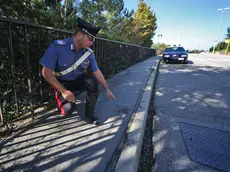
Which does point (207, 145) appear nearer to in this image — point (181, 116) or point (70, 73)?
point (181, 116)

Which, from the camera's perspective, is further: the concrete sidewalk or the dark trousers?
the dark trousers

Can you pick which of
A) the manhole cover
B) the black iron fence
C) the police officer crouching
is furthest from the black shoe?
the manhole cover

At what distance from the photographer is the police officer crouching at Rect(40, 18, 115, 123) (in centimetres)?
170

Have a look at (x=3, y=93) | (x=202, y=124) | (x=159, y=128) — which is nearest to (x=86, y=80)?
(x=3, y=93)

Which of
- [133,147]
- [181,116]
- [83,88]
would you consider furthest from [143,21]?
[133,147]

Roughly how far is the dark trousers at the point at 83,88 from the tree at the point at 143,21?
13283 mm

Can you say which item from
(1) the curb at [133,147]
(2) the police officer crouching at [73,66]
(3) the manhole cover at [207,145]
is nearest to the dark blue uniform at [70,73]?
(2) the police officer crouching at [73,66]

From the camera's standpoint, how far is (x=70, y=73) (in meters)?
1.99

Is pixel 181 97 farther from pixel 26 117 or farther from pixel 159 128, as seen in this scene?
pixel 26 117

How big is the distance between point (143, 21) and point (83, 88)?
1527cm

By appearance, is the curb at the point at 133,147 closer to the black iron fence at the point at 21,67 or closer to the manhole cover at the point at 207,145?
the manhole cover at the point at 207,145

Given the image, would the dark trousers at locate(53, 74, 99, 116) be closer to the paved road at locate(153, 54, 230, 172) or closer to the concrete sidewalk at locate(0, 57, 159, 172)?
the concrete sidewalk at locate(0, 57, 159, 172)

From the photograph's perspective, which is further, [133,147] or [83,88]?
[83,88]

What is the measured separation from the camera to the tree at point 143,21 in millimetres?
14961
